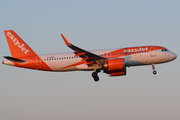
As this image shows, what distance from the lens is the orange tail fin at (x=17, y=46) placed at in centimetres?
5256

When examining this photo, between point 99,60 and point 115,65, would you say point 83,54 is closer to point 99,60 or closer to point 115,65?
point 99,60

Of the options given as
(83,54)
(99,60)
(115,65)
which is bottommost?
(115,65)

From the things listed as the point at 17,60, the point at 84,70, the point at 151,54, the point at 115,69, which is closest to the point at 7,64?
the point at 17,60

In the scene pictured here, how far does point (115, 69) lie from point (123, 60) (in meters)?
1.64

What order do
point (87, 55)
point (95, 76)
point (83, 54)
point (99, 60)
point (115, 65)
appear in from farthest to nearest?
point (95, 76) < point (99, 60) < point (87, 55) < point (115, 65) < point (83, 54)

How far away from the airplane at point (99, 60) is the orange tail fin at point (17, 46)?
0.92m

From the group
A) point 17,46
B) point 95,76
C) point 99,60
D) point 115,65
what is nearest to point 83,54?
point 99,60

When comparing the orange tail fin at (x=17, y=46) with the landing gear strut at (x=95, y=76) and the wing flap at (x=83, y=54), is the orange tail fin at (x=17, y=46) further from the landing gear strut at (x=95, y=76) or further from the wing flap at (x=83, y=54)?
the landing gear strut at (x=95, y=76)

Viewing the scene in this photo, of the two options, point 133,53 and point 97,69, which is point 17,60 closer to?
point 97,69

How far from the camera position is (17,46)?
5328cm

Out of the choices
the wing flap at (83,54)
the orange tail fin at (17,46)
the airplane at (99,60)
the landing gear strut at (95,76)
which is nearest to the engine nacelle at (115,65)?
the airplane at (99,60)

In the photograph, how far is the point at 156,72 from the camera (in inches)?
1957

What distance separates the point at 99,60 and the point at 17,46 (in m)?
13.3

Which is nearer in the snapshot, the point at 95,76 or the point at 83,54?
the point at 83,54
